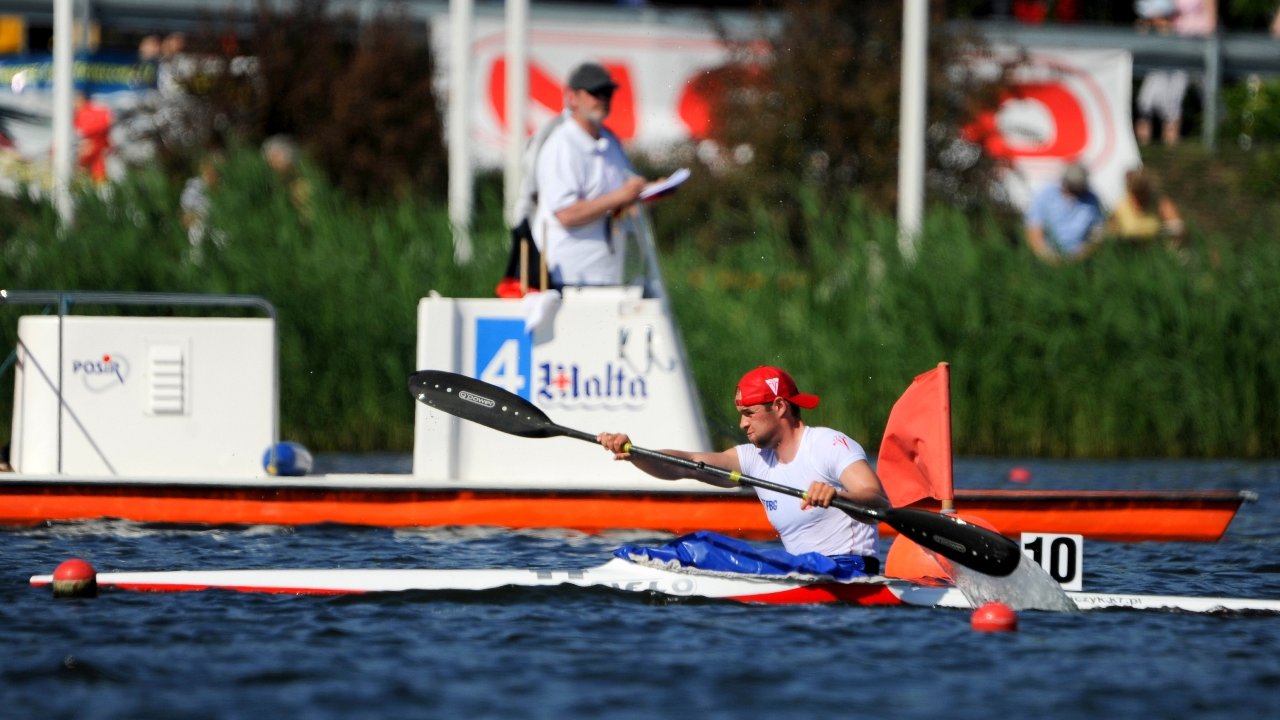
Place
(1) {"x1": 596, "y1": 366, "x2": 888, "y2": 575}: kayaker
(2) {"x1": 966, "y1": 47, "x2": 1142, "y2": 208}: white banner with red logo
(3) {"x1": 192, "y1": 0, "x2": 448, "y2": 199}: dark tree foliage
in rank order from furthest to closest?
(2) {"x1": 966, "y1": 47, "x2": 1142, "y2": 208}: white banner with red logo < (3) {"x1": 192, "y1": 0, "x2": 448, "y2": 199}: dark tree foliage < (1) {"x1": 596, "y1": 366, "x2": 888, "y2": 575}: kayaker

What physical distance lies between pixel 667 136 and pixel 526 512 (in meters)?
11.9

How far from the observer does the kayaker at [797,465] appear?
9.21 metres

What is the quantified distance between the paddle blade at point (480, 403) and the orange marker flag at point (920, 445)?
157 centimetres

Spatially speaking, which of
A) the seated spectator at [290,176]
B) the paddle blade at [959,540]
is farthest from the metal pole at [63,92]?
the paddle blade at [959,540]

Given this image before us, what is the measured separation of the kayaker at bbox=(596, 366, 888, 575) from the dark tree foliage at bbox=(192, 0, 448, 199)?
38.7ft

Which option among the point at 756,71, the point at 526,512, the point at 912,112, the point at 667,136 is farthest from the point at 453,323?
the point at 667,136

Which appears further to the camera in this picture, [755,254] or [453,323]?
[755,254]

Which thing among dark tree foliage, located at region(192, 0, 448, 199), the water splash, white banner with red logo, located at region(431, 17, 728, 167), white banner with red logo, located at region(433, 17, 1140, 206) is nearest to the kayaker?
the water splash

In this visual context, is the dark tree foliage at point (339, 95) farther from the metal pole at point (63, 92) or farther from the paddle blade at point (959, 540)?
the paddle blade at point (959, 540)

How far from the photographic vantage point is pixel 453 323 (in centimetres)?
1137

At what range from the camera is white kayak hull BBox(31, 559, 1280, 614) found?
9094mm

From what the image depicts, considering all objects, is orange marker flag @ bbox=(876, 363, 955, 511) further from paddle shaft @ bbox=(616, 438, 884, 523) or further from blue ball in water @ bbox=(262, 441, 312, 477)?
blue ball in water @ bbox=(262, 441, 312, 477)

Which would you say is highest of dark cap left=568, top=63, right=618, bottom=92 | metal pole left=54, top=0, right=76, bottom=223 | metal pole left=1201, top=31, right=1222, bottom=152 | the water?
metal pole left=1201, top=31, right=1222, bottom=152

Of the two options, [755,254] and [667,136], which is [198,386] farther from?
[667,136]
